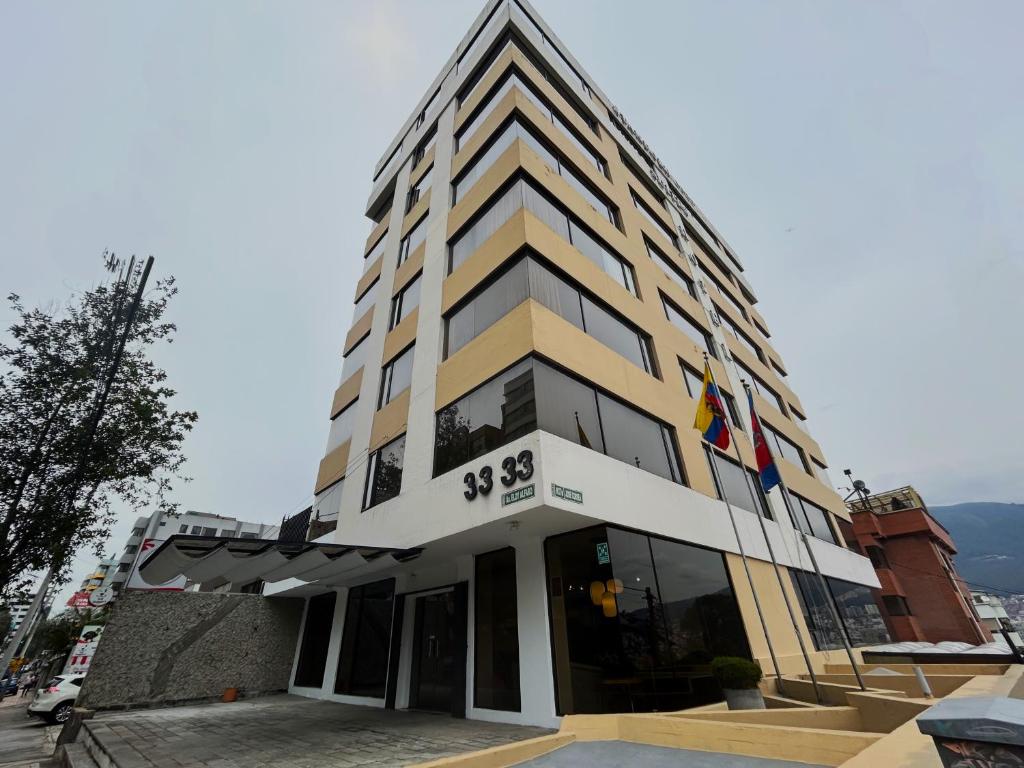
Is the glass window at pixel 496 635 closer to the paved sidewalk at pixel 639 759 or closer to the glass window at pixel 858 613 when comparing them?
the paved sidewalk at pixel 639 759

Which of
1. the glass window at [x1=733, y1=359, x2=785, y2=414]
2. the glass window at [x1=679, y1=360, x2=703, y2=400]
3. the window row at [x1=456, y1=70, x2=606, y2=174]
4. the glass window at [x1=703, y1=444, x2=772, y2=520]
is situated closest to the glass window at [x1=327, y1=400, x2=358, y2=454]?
the window row at [x1=456, y1=70, x2=606, y2=174]

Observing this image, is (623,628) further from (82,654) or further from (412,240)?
(82,654)

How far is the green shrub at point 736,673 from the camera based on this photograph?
867cm

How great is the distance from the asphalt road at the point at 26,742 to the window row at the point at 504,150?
57.0 feet

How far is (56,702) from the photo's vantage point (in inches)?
580

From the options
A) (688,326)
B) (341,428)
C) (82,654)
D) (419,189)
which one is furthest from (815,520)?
(82,654)

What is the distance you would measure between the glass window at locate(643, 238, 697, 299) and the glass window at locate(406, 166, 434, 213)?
30.8 ft

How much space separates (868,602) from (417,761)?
2456 centimetres

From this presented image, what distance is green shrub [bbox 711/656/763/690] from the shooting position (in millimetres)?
8673

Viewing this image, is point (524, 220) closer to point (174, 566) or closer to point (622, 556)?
point (622, 556)

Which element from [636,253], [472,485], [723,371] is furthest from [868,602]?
[472,485]

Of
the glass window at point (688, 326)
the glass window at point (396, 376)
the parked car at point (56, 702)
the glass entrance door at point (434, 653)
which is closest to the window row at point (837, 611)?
the glass window at point (688, 326)

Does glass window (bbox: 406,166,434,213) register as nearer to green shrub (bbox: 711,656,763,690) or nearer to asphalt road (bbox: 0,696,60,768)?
green shrub (bbox: 711,656,763,690)

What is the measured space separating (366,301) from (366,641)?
13.9 meters
